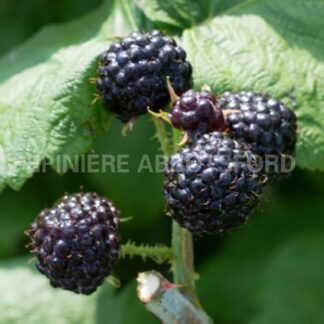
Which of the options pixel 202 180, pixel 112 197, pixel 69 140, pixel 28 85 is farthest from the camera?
pixel 112 197

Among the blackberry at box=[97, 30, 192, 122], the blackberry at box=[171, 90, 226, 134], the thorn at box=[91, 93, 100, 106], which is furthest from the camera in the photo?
the thorn at box=[91, 93, 100, 106]

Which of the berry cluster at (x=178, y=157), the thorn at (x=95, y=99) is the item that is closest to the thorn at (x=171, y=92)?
the berry cluster at (x=178, y=157)

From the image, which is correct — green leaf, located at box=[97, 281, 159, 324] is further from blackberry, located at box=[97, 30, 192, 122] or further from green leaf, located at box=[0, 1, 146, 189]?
blackberry, located at box=[97, 30, 192, 122]

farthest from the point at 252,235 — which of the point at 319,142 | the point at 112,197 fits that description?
the point at 319,142

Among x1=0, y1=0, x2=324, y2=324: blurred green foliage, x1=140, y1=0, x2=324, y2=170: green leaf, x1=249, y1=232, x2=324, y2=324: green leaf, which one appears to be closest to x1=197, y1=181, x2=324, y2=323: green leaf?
x1=0, y1=0, x2=324, y2=324: blurred green foliage

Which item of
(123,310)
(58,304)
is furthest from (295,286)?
(58,304)

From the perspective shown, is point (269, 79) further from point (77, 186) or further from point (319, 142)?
point (77, 186)
